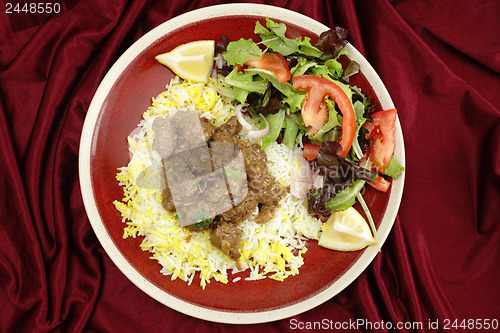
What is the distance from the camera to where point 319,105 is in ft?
11.1

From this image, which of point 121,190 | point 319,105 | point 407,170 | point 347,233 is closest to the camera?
point 319,105

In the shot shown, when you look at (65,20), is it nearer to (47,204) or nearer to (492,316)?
(47,204)

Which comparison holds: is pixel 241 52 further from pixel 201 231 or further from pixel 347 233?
pixel 347 233

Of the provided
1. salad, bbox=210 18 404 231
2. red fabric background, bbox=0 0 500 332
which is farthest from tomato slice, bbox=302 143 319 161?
red fabric background, bbox=0 0 500 332

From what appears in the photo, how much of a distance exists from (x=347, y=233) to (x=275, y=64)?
5.23 ft

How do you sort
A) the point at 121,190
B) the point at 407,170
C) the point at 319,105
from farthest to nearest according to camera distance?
the point at 407,170 < the point at 121,190 < the point at 319,105

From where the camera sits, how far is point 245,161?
3.51m

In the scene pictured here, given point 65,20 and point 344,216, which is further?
point 65,20

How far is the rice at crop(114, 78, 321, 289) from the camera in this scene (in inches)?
138

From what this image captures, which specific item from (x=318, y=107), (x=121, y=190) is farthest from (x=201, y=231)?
(x=318, y=107)

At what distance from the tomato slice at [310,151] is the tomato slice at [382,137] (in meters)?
0.48

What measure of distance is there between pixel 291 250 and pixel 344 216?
1.89 ft

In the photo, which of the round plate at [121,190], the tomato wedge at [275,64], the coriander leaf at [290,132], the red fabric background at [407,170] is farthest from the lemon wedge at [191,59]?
the coriander leaf at [290,132]

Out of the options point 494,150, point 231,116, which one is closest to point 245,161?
point 231,116
